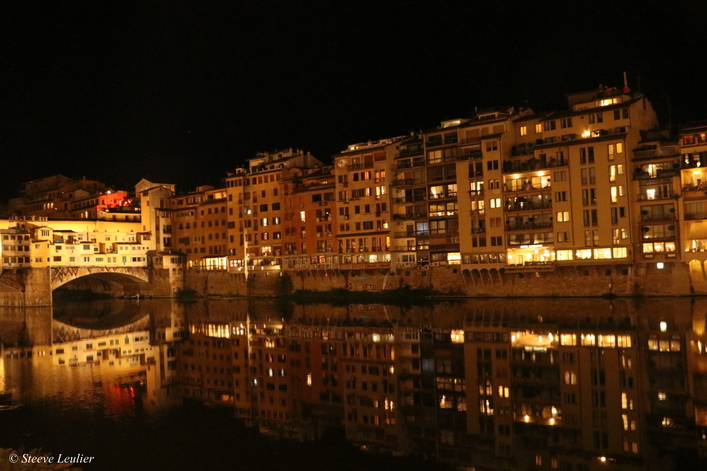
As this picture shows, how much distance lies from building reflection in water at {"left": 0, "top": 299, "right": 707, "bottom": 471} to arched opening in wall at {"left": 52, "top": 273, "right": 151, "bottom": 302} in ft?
143

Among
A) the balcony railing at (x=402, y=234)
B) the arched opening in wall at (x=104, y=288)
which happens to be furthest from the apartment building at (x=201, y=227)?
the balcony railing at (x=402, y=234)

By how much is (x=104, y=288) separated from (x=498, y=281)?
214 ft

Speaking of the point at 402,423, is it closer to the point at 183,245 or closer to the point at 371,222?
the point at 371,222

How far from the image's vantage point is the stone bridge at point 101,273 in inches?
3404

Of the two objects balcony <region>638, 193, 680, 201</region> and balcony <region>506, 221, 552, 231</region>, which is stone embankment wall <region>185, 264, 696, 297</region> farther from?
balcony <region>638, 193, 680, 201</region>

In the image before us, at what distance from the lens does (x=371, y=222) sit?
75062 mm

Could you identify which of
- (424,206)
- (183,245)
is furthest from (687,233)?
(183,245)

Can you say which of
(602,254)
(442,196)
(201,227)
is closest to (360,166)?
(442,196)

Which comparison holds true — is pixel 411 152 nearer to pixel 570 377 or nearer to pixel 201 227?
pixel 201 227

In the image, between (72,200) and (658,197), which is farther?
(72,200)

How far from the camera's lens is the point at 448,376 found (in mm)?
27500

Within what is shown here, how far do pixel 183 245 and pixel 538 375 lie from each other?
77575mm

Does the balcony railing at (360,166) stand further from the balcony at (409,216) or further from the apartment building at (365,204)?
the balcony at (409,216)

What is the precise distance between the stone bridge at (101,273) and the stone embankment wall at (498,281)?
1470 centimetres
